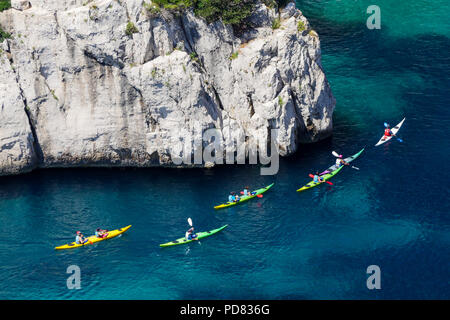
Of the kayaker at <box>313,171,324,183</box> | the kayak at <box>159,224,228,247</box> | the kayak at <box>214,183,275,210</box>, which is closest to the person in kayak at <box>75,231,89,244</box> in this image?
the kayak at <box>159,224,228,247</box>

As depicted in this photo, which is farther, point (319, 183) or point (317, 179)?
point (319, 183)

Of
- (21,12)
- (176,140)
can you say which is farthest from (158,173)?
(21,12)

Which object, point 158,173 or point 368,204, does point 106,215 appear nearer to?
point 158,173

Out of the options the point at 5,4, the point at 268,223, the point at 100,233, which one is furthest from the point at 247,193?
the point at 5,4

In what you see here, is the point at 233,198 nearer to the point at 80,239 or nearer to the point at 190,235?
the point at 190,235

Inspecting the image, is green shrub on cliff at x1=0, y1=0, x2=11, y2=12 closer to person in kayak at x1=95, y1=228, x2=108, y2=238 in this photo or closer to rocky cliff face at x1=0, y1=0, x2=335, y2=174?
rocky cliff face at x1=0, y1=0, x2=335, y2=174
